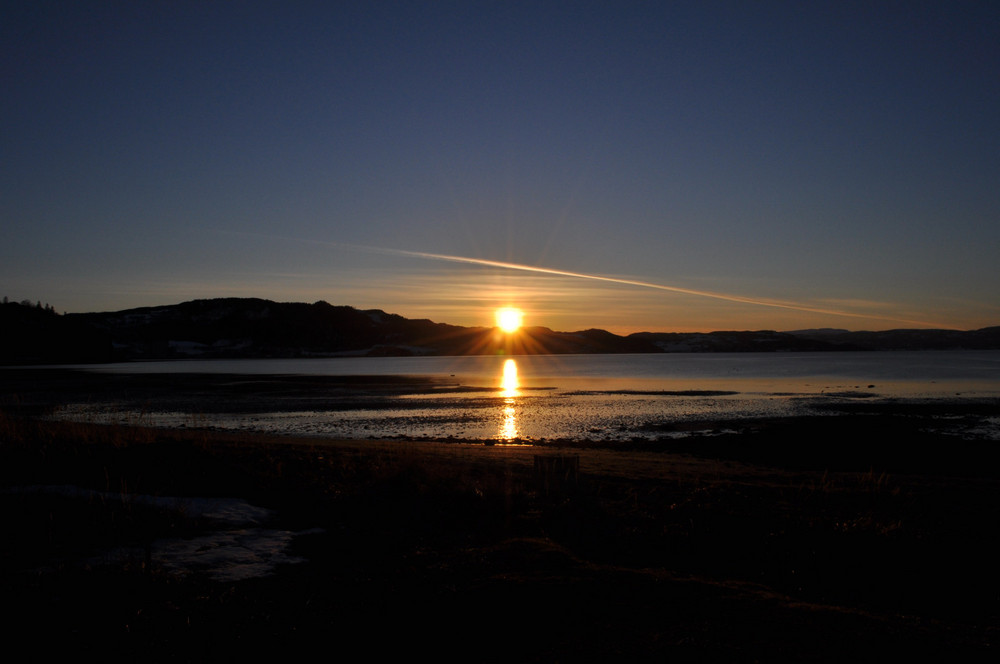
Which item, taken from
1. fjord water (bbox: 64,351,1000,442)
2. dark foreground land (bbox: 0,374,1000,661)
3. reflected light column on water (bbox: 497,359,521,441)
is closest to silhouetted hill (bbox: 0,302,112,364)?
reflected light column on water (bbox: 497,359,521,441)

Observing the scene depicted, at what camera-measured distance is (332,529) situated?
9.43 m

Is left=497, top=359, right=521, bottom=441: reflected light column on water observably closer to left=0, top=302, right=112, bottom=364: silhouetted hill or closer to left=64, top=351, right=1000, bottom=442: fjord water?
left=64, top=351, right=1000, bottom=442: fjord water

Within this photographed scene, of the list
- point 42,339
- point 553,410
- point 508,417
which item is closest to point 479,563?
point 508,417

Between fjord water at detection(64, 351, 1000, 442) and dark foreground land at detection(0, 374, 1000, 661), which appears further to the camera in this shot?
fjord water at detection(64, 351, 1000, 442)

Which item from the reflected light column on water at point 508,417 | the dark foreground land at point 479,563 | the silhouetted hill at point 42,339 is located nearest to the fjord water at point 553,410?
the reflected light column on water at point 508,417

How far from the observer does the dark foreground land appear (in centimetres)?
529

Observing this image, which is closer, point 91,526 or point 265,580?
point 265,580

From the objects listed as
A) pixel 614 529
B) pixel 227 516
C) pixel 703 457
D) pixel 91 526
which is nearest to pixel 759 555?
pixel 614 529

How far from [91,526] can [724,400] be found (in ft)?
164

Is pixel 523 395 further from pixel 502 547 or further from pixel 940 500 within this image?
pixel 502 547

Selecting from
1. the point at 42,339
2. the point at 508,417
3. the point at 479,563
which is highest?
the point at 42,339

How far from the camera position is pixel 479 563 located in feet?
24.4

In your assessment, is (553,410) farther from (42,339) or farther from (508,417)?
(42,339)

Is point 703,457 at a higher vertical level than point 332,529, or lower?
lower
